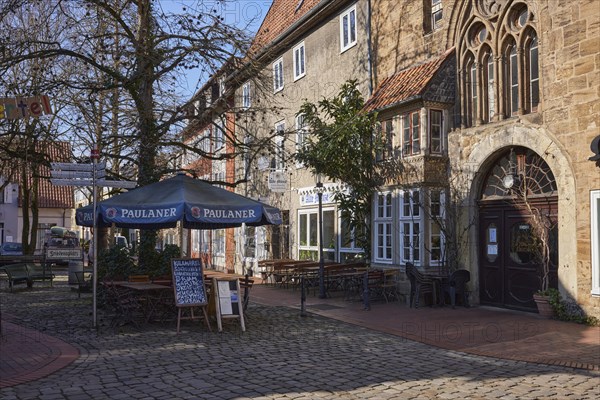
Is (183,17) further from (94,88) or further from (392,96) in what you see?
(392,96)

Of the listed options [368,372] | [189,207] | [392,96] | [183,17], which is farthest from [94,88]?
[368,372]

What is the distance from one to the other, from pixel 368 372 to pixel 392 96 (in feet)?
30.2

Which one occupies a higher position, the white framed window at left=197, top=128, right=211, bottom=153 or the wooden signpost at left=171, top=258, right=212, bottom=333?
the white framed window at left=197, top=128, right=211, bottom=153

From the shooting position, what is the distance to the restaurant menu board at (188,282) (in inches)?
426

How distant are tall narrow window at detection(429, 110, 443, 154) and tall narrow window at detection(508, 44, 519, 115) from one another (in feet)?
6.41

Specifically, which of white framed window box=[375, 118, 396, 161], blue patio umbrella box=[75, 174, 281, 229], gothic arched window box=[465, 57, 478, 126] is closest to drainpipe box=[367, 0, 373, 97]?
white framed window box=[375, 118, 396, 161]

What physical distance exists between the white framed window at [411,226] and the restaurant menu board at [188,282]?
584cm

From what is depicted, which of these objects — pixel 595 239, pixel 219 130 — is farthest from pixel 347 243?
pixel 219 130

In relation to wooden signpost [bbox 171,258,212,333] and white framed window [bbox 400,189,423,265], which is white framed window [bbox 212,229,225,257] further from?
wooden signpost [bbox 171,258,212,333]

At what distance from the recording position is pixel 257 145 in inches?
606

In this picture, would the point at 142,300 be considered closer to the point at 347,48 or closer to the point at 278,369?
the point at 278,369

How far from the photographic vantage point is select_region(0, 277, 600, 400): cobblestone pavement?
6746 mm

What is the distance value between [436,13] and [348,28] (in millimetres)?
3985

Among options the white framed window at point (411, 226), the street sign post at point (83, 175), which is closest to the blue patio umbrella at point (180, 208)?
the street sign post at point (83, 175)
